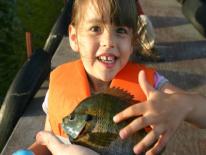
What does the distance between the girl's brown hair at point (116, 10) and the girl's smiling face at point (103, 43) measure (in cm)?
2

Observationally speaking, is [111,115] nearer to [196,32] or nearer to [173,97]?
[173,97]

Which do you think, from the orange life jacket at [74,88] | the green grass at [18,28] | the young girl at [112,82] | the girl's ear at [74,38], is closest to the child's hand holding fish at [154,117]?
the young girl at [112,82]

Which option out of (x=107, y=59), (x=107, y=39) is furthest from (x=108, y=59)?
(x=107, y=39)

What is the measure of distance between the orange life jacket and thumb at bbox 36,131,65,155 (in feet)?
1.27

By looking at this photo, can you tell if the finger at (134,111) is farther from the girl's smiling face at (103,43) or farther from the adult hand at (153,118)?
the girl's smiling face at (103,43)

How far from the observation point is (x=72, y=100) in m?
3.23

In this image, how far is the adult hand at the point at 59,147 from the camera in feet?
8.00

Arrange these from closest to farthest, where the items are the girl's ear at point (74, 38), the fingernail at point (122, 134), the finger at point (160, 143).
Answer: the fingernail at point (122, 134), the finger at point (160, 143), the girl's ear at point (74, 38)

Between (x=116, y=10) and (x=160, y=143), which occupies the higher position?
(x=116, y=10)

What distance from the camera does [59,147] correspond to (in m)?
2.58

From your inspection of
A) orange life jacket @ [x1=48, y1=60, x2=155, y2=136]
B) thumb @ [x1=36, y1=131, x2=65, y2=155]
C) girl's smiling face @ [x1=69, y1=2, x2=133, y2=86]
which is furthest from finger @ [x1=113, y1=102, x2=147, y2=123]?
orange life jacket @ [x1=48, y1=60, x2=155, y2=136]

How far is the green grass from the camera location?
6.33 meters

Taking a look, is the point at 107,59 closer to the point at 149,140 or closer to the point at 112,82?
the point at 112,82

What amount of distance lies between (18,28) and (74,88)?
385cm
